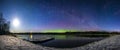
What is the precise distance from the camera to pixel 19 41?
57.5 feet

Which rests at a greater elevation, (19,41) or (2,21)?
(2,21)

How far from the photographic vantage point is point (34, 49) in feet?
52.2

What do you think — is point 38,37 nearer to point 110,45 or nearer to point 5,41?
point 5,41

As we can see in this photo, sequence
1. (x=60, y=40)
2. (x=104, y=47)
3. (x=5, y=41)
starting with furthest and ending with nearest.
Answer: (x=60, y=40)
(x=5, y=41)
(x=104, y=47)

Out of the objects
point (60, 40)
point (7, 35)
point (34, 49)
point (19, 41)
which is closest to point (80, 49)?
point (34, 49)

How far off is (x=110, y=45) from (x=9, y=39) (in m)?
6.00

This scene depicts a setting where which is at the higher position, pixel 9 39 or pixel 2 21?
pixel 2 21

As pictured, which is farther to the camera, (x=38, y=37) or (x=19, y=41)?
(x=38, y=37)

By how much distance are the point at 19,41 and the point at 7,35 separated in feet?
5.24

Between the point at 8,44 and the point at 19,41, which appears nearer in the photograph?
the point at 8,44

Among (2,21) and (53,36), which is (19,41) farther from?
(53,36)

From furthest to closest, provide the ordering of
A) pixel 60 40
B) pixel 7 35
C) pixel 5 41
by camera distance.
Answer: pixel 60 40
pixel 7 35
pixel 5 41

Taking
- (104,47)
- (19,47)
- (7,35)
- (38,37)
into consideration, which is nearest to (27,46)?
(19,47)

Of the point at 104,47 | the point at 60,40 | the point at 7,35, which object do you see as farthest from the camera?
the point at 60,40
